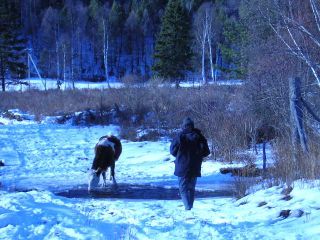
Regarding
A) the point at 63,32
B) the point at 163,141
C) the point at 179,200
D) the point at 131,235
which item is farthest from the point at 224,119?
the point at 63,32

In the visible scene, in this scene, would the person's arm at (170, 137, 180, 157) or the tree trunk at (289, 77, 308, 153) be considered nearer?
the person's arm at (170, 137, 180, 157)

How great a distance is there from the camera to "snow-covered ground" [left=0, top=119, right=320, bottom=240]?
252 inches

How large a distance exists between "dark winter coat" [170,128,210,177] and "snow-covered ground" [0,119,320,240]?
710 millimetres

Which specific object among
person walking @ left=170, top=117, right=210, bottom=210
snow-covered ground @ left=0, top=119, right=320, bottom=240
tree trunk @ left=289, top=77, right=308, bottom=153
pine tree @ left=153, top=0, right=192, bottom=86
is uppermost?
pine tree @ left=153, top=0, right=192, bottom=86

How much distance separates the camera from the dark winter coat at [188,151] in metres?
8.32

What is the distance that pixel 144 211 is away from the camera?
27.5 ft

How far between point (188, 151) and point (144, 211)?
50.1 inches

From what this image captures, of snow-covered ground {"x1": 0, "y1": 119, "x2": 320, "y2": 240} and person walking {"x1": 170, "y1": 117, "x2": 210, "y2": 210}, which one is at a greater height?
person walking {"x1": 170, "y1": 117, "x2": 210, "y2": 210}

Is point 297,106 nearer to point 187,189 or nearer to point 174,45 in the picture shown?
point 187,189

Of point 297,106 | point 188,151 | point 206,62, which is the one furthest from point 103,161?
point 206,62

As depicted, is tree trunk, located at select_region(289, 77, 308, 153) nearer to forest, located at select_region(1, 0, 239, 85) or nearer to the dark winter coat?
the dark winter coat

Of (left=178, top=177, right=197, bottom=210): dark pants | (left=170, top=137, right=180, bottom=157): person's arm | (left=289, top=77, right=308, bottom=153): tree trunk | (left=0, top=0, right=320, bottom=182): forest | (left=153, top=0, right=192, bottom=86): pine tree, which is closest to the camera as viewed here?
(left=170, top=137, right=180, bottom=157): person's arm

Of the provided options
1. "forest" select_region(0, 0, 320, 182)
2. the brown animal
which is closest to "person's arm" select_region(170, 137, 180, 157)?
"forest" select_region(0, 0, 320, 182)

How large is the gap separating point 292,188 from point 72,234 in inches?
151
